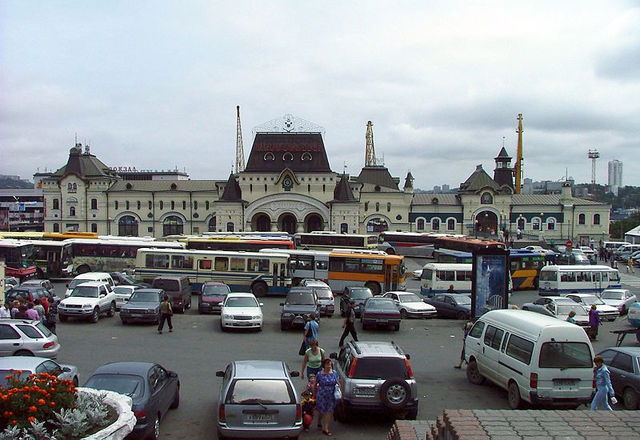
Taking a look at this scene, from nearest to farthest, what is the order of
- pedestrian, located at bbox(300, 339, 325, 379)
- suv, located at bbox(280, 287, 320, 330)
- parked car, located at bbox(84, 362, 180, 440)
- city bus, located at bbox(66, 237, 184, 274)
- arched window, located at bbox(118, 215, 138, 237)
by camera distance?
parked car, located at bbox(84, 362, 180, 440) → pedestrian, located at bbox(300, 339, 325, 379) → suv, located at bbox(280, 287, 320, 330) → city bus, located at bbox(66, 237, 184, 274) → arched window, located at bbox(118, 215, 138, 237)

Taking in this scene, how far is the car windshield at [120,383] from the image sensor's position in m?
10.2

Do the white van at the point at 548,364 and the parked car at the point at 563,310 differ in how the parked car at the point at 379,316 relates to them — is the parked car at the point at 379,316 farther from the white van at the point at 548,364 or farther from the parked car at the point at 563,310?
the white van at the point at 548,364

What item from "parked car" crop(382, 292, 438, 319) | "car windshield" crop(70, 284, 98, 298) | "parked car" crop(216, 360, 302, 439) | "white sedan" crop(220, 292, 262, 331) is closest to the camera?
"parked car" crop(216, 360, 302, 439)

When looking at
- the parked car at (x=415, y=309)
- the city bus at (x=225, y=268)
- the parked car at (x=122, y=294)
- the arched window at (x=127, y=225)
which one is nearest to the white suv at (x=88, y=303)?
the parked car at (x=122, y=294)

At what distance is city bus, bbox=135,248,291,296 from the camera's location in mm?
33219

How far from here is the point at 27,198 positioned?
474 ft

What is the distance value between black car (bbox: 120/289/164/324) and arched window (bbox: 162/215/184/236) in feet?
201

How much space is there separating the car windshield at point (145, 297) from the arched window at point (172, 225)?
61007 millimetres

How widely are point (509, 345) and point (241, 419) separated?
6.45 meters

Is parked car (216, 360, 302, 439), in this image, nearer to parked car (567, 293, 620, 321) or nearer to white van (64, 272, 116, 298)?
white van (64, 272, 116, 298)

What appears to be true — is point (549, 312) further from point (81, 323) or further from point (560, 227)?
point (560, 227)

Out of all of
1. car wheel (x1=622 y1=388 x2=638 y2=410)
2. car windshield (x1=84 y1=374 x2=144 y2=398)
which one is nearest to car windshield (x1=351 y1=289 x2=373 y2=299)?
car wheel (x1=622 y1=388 x2=638 y2=410)

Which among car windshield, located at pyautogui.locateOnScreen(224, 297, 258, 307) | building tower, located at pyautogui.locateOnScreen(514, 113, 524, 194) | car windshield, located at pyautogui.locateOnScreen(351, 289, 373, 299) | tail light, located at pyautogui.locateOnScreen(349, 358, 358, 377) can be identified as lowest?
car windshield, located at pyautogui.locateOnScreen(351, 289, 373, 299)

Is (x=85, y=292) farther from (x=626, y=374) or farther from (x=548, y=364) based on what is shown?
(x=626, y=374)
